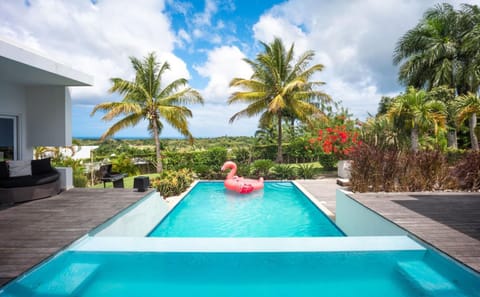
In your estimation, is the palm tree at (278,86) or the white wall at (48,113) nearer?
the white wall at (48,113)

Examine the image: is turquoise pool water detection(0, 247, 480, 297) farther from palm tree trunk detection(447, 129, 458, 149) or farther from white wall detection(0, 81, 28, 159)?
palm tree trunk detection(447, 129, 458, 149)

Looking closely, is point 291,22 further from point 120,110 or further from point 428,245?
point 428,245

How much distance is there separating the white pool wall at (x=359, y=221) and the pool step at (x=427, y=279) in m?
0.73

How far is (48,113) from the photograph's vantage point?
23.4 feet

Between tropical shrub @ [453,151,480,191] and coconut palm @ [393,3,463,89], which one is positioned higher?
coconut palm @ [393,3,463,89]

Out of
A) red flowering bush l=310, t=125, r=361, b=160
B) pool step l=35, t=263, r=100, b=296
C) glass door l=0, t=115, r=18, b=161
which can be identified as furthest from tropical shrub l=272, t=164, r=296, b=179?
pool step l=35, t=263, r=100, b=296

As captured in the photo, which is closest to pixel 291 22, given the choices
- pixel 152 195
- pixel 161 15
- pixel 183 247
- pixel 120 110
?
pixel 161 15

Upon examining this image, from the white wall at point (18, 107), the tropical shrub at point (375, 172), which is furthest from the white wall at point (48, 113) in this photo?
the tropical shrub at point (375, 172)

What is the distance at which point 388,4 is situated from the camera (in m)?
9.40

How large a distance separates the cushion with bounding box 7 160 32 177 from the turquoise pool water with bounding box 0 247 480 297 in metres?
4.16

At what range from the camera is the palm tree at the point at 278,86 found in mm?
15477

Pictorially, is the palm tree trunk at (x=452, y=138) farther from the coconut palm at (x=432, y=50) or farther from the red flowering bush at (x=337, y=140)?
the red flowering bush at (x=337, y=140)

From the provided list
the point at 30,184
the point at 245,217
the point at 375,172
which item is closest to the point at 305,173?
the point at 375,172

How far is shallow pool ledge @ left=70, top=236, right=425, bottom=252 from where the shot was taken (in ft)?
11.4
